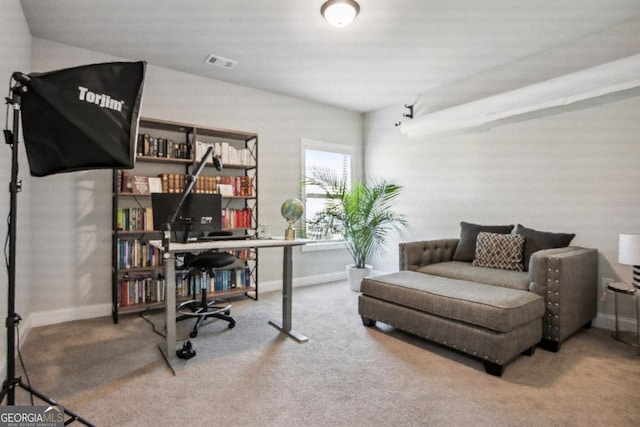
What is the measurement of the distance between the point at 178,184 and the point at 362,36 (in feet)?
7.56

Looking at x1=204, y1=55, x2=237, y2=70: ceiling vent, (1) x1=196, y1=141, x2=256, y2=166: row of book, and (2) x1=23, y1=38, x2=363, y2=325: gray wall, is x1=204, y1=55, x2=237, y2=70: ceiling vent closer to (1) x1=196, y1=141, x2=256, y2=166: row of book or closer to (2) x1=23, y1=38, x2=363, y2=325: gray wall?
(2) x1=23, y1=38, x2=363, y2=325: gray wall

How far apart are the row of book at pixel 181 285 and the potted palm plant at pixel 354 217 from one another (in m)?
1.19

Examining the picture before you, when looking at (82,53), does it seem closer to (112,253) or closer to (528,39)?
(112,253)

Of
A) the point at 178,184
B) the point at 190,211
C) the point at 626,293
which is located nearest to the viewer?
the point at 626,293

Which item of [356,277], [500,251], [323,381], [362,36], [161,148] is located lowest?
[323,381]

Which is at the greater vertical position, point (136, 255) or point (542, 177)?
point (542, 177)

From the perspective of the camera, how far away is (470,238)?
348 centimetres

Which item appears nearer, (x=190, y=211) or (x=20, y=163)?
(x=20, y=163)

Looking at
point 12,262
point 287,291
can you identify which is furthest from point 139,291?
point 12,262

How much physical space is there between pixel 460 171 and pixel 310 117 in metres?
2.15

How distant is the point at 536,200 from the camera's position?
3.36 m

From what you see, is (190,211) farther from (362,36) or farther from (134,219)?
(362,36)

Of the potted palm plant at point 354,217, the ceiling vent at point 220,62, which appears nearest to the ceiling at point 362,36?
the ceiling vent at point 220,62

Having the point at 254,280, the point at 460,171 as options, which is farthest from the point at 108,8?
the point at 460,171
